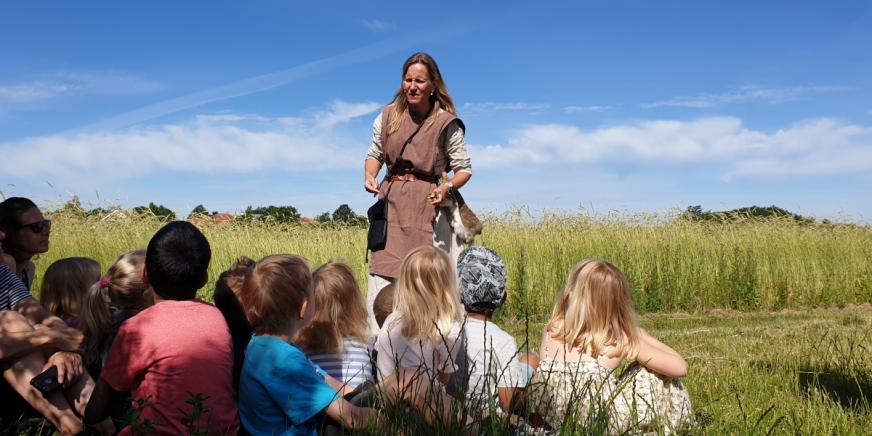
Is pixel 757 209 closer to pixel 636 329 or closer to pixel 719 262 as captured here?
pixel 719 262

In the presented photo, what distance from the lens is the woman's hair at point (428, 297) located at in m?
3.30

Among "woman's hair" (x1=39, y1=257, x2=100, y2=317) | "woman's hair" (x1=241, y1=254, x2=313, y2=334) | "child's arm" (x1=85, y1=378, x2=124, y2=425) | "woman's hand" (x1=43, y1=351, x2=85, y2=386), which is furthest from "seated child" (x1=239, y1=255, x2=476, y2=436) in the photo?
"woman's hair" (x1=39, y1=257, x2=100, y2=317)

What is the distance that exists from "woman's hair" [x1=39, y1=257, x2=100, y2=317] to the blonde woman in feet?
5.27

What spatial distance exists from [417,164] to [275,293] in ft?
7.54

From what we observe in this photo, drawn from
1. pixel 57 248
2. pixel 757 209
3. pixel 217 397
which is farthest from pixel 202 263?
pixel 757 209

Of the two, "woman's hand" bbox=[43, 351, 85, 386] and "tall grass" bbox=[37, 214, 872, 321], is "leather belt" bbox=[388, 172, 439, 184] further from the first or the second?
"tall grass" bbox=[37, 214, 872, 321]

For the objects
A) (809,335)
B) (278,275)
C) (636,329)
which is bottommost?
(809,335)

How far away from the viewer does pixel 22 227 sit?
171 inches

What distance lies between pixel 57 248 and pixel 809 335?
9.71 meters

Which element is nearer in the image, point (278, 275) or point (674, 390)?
point (278, 275)

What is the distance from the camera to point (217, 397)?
278cm

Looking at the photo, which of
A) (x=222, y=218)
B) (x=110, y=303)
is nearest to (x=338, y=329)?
(x=110, y=303)

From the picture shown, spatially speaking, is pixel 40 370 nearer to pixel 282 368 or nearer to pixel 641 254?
pixel 282 368

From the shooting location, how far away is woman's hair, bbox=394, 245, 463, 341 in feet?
10.8
